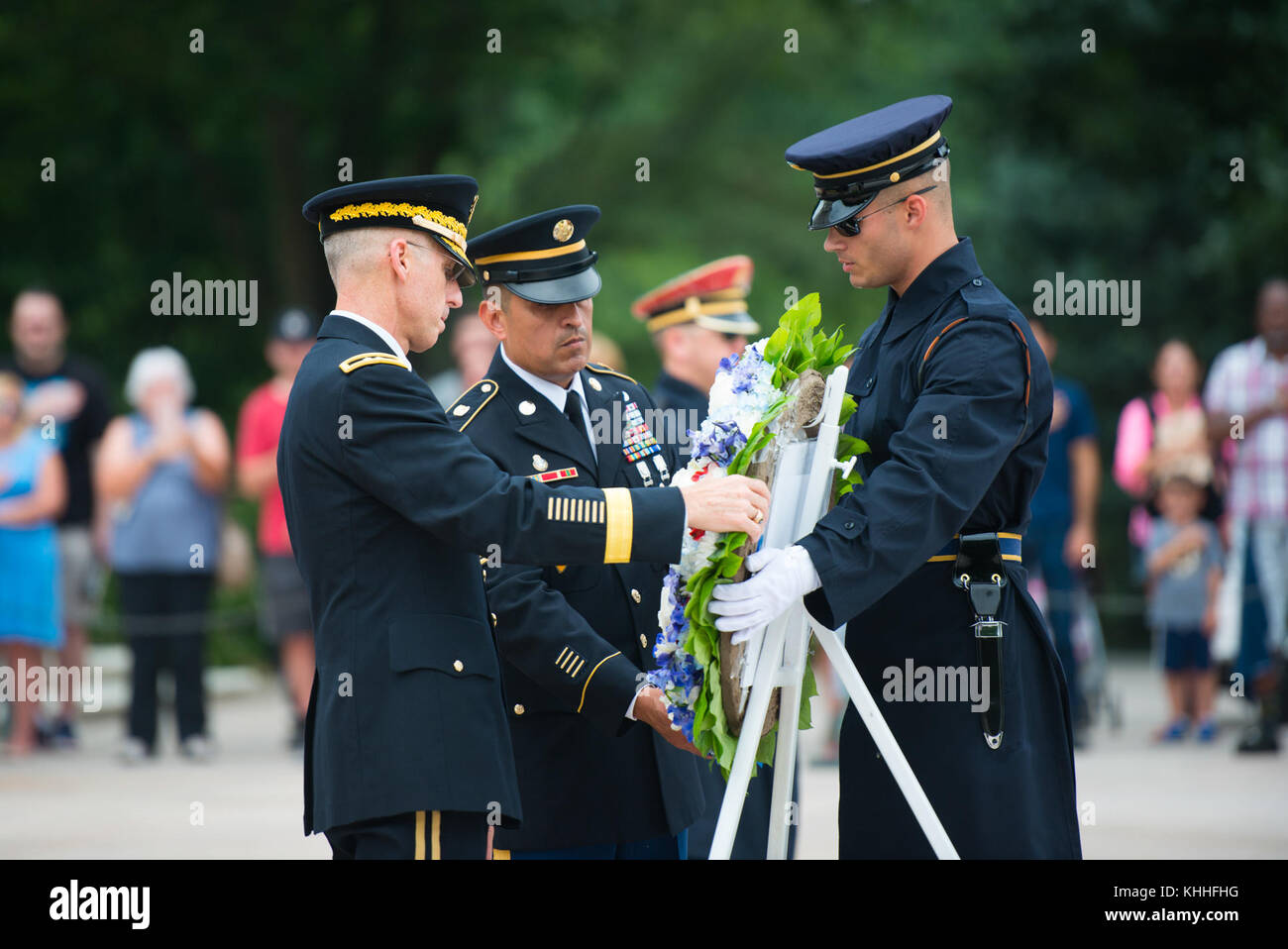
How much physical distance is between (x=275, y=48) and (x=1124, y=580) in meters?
9.97

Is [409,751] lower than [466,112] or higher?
lower

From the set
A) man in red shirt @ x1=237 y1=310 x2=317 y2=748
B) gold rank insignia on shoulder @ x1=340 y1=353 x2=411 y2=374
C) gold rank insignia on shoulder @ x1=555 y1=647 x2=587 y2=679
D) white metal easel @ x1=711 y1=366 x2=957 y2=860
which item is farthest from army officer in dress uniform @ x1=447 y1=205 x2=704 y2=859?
man in red shirt @ x1=237 y1=310 x2=317 y2=748

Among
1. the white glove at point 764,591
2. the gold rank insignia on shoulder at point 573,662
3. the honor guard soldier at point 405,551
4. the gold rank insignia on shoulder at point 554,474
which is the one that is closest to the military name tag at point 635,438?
the gold rank insignia on shoulder at point 554,474

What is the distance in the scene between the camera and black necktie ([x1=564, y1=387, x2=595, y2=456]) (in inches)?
180

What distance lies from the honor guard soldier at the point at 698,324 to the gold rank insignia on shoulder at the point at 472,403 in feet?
6.68

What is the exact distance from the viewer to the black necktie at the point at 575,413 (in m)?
4.56

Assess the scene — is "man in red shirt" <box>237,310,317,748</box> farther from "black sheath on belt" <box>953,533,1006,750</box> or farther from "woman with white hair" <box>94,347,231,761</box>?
"black sheath on belt" <box>953,533,1006,750</box>

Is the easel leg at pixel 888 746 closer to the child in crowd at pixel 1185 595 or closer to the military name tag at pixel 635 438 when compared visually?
the military name tag at pixel 635 438

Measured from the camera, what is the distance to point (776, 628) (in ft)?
12.1

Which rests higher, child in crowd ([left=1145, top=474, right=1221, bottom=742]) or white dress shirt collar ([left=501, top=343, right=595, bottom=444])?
white dress shirt collar ([left=501, top=343, right=595, bottom=444])

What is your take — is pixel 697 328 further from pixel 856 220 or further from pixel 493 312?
pixel 856 220

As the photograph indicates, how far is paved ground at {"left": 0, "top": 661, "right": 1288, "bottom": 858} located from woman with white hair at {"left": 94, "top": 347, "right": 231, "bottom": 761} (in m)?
0.35
